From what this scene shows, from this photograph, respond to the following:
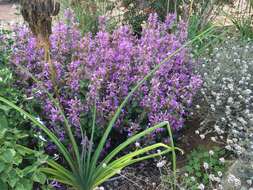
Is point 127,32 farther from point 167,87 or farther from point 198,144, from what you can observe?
point 198,144

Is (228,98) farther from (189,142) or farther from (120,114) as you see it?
(120,114)

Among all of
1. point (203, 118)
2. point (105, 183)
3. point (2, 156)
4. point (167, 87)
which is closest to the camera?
point (2, 156)

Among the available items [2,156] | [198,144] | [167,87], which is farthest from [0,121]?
[198,144]

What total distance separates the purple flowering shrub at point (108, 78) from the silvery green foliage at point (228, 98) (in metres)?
0.17

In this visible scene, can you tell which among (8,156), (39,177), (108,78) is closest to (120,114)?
(108,78)

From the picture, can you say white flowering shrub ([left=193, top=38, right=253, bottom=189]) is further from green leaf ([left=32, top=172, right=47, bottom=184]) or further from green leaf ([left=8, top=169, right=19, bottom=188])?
green leaf ([left=8, top=169, right=19, bottom=188])

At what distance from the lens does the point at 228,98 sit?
9.47 ft

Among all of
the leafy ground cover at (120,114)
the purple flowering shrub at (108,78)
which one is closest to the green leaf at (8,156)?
the leafy ground cover at (120,114)

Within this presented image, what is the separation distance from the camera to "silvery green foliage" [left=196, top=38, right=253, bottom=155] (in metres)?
2.73

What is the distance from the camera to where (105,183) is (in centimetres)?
260

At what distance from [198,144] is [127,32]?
3.87ft

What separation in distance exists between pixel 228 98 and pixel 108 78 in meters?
0.83

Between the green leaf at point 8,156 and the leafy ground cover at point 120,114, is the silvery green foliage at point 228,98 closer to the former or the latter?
the leafy ground cover at point 120,114

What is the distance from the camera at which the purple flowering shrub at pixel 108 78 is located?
2598mm
